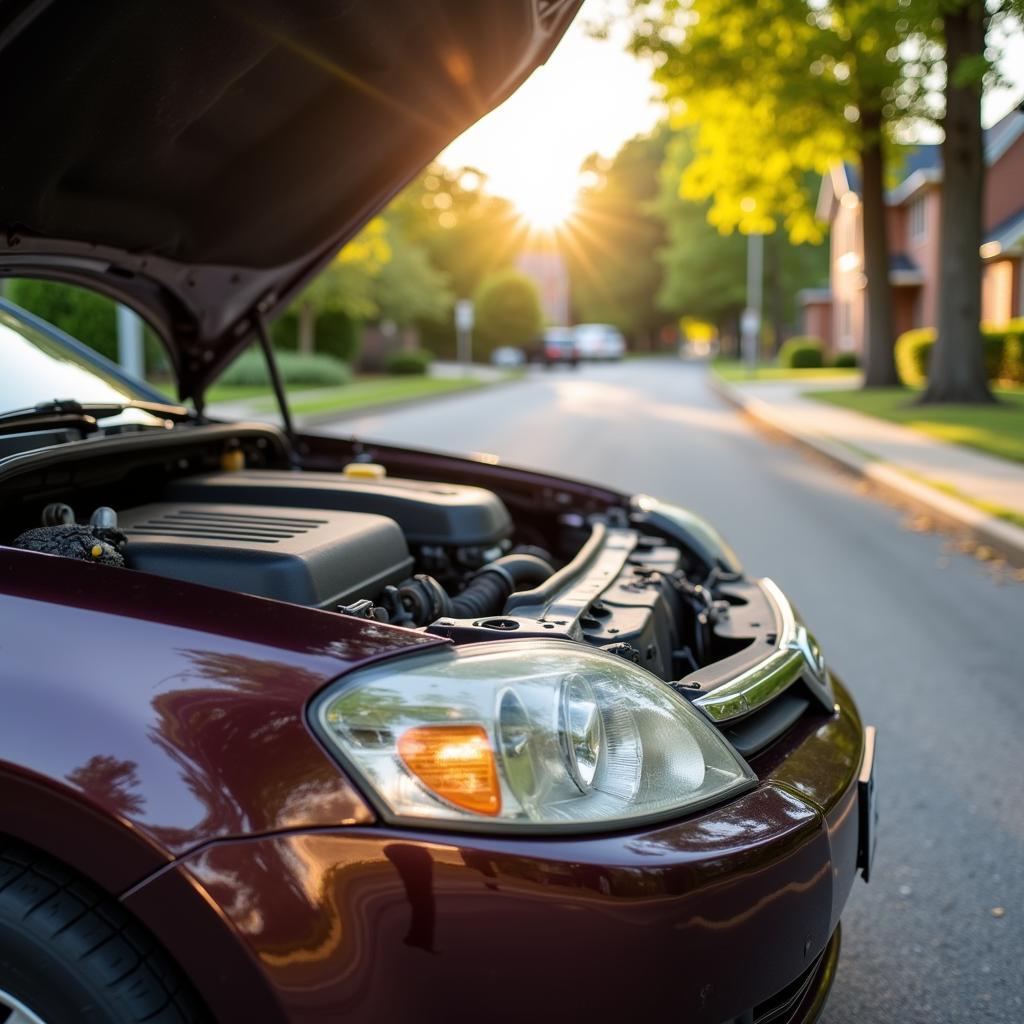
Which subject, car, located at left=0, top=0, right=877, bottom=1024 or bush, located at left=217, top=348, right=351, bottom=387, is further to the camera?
bush, located at left=217, top=348, right=351, bottom=387

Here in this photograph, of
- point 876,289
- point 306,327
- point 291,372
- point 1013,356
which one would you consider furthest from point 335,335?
point 1013,356

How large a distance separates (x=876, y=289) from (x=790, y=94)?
6688 mm

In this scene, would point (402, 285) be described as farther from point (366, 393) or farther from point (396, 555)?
point (396, 555)

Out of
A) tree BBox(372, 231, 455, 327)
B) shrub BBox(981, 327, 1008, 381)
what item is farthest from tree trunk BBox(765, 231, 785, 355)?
shrub BBox(981, 327, 1008, 381)

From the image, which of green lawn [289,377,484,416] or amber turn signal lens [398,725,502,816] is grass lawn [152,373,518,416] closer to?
green lawn [289,377,484,416]

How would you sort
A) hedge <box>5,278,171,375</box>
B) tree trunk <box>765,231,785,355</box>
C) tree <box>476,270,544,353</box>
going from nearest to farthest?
1. hedge <box>5,278,171,375</box>
2. tree <box>476,270,544,353</box>
3. tree trunk <box>765,231,785,355</box>

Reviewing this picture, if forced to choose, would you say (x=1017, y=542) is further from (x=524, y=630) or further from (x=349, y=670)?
(x=349, y=670)

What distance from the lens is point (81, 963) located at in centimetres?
156

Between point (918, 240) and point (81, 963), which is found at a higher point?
point (918, 240)

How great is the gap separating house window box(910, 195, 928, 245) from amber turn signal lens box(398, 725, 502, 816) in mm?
42053

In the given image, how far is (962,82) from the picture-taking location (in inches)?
551

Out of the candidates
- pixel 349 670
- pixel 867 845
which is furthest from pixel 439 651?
pixel 867 845

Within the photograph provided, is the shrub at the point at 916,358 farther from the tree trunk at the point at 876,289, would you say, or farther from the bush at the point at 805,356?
the bush at the point at 805,356

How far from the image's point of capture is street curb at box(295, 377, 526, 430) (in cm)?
1855
